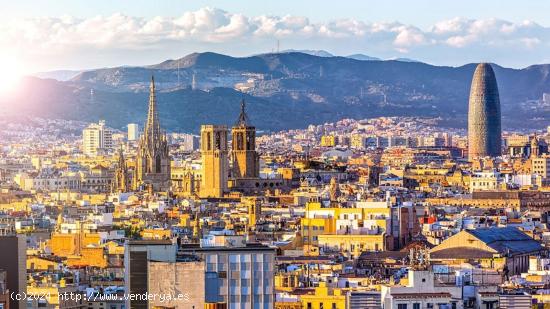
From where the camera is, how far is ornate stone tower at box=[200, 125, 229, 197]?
4983 inches

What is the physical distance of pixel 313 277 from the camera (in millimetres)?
53594

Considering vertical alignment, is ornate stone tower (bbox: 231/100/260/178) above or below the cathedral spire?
below

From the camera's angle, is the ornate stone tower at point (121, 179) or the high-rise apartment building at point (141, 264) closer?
the high-rise apartment building at point (141, 264)

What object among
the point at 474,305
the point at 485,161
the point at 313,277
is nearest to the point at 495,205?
the point at 313,277

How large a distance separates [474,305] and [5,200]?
72.4 meters

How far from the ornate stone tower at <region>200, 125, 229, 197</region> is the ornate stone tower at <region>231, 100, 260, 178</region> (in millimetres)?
2070

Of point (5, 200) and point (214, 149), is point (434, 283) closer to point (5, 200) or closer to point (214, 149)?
point (5, 200)

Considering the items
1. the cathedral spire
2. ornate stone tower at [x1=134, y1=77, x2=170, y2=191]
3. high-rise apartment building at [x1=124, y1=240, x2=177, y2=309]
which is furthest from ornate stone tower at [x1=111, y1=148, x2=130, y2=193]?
high-rise apartment building at [x1=124, y1=240, x2=177, y2=309]

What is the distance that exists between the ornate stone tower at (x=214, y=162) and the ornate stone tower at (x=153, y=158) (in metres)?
5.37

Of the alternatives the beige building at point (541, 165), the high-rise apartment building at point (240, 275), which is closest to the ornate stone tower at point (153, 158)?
the beige building at point (541, 165)

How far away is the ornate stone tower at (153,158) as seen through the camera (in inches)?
5354

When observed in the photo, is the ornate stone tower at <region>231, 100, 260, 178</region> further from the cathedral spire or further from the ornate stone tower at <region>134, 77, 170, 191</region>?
the cathedral spire

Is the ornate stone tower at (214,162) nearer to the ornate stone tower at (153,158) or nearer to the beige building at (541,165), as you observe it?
the ornate stone tower at (153,158)

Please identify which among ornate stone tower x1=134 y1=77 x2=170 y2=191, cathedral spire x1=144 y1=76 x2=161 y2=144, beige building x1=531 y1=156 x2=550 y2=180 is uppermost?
cathedral spire x1=144 y1=76 x2=161 y2=144
